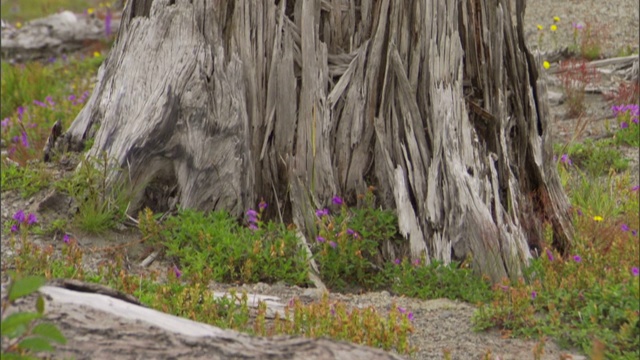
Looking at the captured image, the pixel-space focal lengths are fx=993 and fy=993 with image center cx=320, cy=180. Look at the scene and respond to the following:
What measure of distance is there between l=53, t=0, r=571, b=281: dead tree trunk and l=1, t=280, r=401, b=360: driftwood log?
8.96 ft

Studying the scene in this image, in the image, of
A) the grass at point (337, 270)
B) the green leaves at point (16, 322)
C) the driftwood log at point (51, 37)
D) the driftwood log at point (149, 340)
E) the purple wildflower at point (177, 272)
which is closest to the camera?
the green leaves at point (16, 322)

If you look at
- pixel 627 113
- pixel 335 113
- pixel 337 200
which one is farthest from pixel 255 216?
pixel 627 113

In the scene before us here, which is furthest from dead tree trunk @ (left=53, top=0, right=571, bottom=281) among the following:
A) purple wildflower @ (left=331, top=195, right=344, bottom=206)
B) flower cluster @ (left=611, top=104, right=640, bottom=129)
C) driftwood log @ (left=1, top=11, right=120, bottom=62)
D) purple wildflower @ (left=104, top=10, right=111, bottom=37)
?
driftwood log @ (left=1, top=11, right=120, bottom=62)

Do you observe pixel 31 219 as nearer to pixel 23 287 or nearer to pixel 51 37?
pixel 23 287

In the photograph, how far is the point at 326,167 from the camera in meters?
6.11

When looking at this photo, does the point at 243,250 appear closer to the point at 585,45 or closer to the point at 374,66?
the point at 374,66

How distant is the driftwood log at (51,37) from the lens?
48.3 ft

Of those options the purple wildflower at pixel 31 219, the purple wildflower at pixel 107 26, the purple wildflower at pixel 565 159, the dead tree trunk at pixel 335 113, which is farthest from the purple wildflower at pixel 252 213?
the purple wildflower at pixel 107 26

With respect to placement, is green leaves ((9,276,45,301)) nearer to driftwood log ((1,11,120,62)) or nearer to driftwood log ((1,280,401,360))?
driftwood log ((1,280,401,360))

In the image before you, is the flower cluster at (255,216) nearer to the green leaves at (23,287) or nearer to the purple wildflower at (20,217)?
the purple wildflower at (20,217)

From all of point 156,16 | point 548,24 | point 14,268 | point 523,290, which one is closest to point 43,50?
point 548,24

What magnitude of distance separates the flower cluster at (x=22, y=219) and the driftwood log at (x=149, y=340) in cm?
273

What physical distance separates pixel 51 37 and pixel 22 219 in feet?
31.1

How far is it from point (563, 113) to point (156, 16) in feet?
17.2
